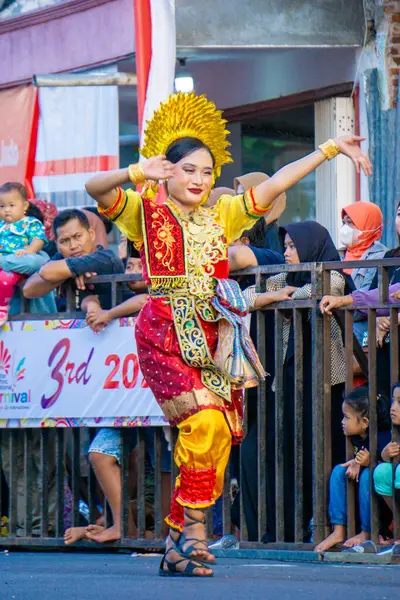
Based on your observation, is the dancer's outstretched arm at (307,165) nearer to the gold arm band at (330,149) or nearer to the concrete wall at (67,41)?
the gold arm band at (330,149)

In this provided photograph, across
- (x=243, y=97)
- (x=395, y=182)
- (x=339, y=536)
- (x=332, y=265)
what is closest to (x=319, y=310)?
(x=332, y=265)

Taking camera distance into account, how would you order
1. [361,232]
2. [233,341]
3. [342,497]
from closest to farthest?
[233,341] < [342,497] < [361,232]

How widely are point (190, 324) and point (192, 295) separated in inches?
5.4

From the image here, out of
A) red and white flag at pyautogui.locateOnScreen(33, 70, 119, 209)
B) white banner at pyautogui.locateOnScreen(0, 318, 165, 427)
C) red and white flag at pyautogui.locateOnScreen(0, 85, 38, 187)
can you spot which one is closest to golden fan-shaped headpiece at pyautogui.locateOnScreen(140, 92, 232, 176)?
white banner at pyautogui.locateOnScreen(0, 318, 165, 427)

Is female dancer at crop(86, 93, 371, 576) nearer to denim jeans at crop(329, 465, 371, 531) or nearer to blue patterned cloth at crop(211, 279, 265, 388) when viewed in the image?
blue patterned cloth at crop(211, 279, 265, 388)

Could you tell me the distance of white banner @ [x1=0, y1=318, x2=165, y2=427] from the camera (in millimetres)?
8391

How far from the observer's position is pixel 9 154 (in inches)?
553

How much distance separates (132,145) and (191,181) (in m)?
8.83

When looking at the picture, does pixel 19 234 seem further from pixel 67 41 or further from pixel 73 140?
pixel 67 41

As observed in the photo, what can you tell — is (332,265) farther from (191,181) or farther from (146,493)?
(146,493)

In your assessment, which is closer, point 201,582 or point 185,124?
point 201,582

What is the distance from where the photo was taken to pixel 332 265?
768 centimetres

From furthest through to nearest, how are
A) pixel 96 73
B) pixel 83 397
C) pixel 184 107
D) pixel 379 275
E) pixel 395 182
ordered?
1. pixel 96 73
2. pixel 395 182
3. pixel 83 397
4. pixel 379 275
5. pixel 184 107

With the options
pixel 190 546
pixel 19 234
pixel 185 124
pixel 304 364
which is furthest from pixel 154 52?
pixel 190 546
